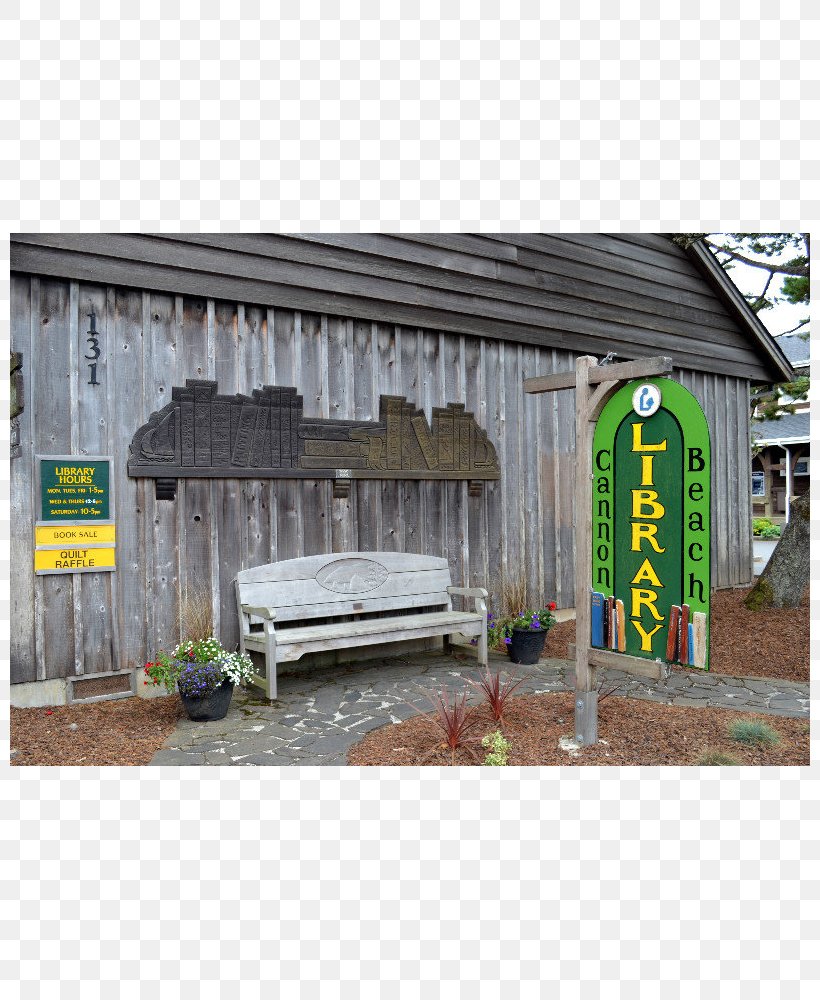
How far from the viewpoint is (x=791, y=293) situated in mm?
10602

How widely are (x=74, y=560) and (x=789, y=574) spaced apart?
780cm

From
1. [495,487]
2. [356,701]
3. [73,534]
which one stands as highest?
[495,487]

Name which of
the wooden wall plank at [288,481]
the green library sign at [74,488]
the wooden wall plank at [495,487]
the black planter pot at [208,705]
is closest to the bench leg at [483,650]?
the wooden wall plank at [495,487]

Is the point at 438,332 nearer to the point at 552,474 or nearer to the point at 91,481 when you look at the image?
the point at 552,474

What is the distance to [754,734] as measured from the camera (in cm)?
418

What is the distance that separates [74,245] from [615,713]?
17.1 feet

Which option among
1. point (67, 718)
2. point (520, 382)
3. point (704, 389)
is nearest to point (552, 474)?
point (520, 382)

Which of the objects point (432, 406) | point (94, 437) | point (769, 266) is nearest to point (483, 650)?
point (432, 406)

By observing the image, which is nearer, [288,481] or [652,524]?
[652,524]

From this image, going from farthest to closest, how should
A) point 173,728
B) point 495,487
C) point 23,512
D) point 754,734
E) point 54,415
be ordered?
point 495,487 < point 54,415 < point 23,512 < point 173,728 < point 754,734

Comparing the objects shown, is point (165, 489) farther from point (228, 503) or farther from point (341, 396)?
point (341, 396)

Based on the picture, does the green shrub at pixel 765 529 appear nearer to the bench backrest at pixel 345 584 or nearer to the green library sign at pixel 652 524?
the bench backrest at pixel 345 584

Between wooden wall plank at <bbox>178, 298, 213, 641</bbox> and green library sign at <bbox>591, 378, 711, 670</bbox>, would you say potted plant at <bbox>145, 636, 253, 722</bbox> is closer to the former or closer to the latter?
wooden wall plank at <bbox>178, 298, 213, 641</bbox>

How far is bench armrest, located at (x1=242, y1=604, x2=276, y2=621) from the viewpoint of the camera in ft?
17.8
